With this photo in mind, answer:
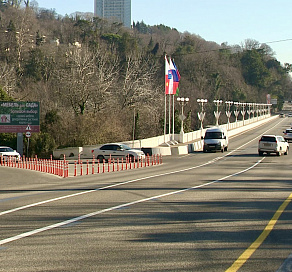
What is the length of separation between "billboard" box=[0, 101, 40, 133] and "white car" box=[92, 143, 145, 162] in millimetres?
10626

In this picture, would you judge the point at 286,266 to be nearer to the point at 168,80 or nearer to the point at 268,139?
the point at 268,139

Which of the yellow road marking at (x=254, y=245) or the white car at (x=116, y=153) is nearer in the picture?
the yellow road marking at (x=254, y=245)

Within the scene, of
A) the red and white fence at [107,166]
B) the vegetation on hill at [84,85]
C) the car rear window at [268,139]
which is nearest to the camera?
the red and white fence at [107,166]

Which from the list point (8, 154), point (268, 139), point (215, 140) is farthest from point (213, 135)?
point (8, 154)

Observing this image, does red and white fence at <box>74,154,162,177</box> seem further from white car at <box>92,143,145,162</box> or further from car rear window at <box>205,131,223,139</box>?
car rear window at <box>205,131,223,139</box>

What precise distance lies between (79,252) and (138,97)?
220 ft

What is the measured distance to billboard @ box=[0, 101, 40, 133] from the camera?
52.4 metres

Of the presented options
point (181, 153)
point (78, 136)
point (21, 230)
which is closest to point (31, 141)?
point (78, 136)

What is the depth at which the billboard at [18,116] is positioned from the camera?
52.4 meters

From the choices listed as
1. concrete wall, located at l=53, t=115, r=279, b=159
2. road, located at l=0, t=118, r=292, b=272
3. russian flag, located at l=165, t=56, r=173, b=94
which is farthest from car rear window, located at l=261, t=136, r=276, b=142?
road, located at l=0, t=118, r=292, b=272

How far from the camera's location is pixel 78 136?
2496 inches

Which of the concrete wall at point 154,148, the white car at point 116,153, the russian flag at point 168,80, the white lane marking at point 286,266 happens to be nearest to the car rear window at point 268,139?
the concrete wall at point 154,148

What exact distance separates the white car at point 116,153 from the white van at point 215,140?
12.7 meters

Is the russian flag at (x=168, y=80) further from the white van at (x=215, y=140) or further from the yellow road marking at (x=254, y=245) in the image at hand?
the yellow road marking at (x=254, y=245)
